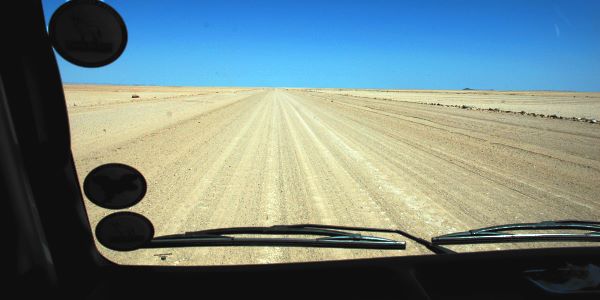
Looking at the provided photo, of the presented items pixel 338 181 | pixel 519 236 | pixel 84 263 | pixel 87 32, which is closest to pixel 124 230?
pixel 84 263

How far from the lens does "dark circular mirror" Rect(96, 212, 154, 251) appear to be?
1.71m

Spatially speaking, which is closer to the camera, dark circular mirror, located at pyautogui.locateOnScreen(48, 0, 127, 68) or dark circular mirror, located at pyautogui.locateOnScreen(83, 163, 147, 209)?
dark circular mirror, located at pyautogui.locateOnScreen(48, 0, 127, 68)

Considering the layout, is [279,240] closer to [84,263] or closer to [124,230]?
[124,230]

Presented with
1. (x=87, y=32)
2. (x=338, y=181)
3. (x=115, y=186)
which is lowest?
(x=338, y=181)

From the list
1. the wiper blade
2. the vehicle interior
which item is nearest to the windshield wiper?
the wiper blade

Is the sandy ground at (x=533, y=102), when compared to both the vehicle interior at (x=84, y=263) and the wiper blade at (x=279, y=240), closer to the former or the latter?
the wiper blade at (x=279, y=240)

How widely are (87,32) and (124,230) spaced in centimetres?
93

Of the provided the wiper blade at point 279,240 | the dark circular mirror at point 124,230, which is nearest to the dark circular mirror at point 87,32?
the dark circular mirror at point 124,230

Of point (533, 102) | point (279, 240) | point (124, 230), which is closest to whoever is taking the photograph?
point (124, 230)

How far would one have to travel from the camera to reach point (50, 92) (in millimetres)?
1465

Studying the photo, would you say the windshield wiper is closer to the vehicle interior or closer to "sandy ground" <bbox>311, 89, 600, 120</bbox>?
the vehicle interior

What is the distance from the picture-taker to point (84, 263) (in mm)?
1643

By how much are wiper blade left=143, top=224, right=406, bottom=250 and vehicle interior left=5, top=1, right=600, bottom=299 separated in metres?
0.62

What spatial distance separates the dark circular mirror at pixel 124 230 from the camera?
171cm
